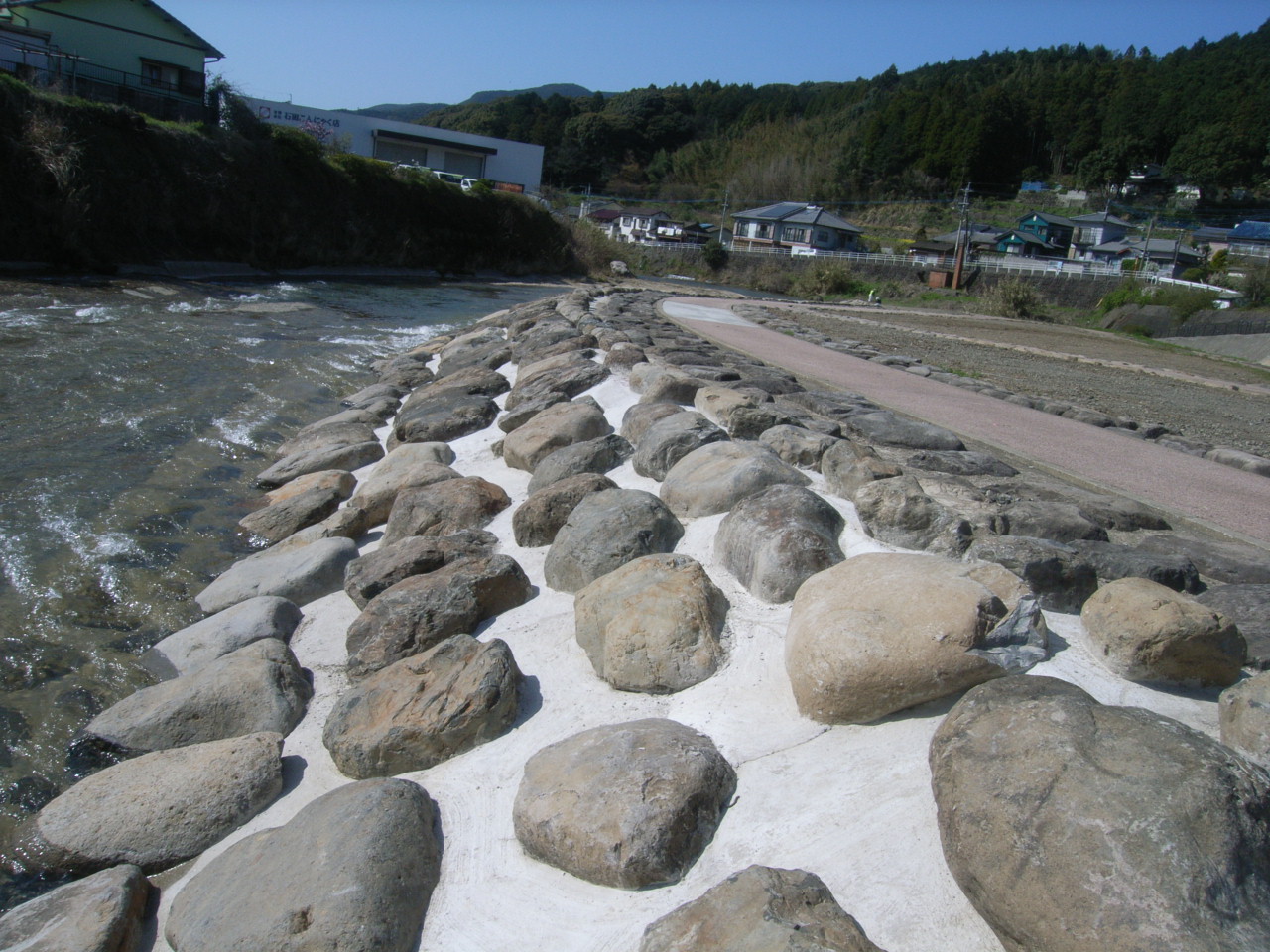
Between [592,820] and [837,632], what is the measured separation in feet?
2.60

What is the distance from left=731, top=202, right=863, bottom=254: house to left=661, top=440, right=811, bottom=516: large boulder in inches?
2058

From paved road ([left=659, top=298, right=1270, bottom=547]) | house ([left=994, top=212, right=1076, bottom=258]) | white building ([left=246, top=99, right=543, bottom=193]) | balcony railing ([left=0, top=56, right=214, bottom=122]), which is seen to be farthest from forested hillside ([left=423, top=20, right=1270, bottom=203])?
paved road ([left=659, top=298, right=1270, bottom=547])

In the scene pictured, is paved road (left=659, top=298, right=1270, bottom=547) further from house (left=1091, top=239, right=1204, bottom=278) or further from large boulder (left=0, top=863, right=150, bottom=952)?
house (left=1091, top=239, right=1204, bottom=278)

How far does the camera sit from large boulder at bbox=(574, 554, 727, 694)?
262cm

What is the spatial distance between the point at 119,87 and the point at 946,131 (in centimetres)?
6645

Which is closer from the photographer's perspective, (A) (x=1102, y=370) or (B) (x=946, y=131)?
(A) (x=1102, y=370)

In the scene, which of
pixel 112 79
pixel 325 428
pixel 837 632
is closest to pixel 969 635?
pixel 837 632

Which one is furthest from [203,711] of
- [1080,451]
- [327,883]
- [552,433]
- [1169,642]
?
[1080,451]

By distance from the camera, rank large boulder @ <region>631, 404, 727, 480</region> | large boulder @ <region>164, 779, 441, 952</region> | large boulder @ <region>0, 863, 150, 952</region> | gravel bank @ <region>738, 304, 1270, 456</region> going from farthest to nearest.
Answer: gravel bank @ <region>738, 304, 1270, 456</region> < large boulder @ <region>631, 404, 727, 480</region> < large boulder @ <region>0, 863, 150, 952</region> < large boulder @ <region>164, 779, 441, 952</region>

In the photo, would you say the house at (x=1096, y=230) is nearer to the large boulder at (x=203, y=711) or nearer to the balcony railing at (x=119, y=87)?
the balcony railing at (x=119, y=87)

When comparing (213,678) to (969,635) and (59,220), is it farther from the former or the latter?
(59,220)

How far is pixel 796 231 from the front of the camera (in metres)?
56.0

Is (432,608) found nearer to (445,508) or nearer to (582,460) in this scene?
(445,508)

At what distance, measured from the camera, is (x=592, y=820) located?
2025 mm
